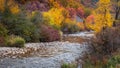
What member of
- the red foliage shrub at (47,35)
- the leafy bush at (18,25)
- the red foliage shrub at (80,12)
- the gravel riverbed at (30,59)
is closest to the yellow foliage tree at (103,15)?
the red foliage shrub at (47,35)

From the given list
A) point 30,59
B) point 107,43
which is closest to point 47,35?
point 30,59

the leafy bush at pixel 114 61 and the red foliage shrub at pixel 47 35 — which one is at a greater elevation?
the leafy bush at pixel 114 61

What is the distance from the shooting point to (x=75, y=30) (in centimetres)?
5712

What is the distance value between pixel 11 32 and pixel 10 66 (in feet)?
44.4

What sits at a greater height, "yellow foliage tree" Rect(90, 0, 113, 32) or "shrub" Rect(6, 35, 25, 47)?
"yellow foliage tree" Rect(90, 0, 113, 32)

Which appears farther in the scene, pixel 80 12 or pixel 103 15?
pixel 80 12

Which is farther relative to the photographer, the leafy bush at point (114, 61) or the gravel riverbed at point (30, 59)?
the gravel riverbed at point (30, 59)

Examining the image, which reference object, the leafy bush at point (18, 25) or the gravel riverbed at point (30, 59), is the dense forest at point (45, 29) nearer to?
the leafy bush at point (18, 25)

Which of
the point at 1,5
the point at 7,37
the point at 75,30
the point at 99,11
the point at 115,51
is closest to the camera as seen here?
the point at 115,51

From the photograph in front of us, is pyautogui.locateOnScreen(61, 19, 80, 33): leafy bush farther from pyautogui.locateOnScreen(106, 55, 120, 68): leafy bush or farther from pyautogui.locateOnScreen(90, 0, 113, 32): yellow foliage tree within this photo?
pyautogui.locateOnScreen(106, 55, 120, 68): leafy bush

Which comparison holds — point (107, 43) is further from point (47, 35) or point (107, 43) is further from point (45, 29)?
point (45, 29)

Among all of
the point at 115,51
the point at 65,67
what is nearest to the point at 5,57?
the point at 65,67

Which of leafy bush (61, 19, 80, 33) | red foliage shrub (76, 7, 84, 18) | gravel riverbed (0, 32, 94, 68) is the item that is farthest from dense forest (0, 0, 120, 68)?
red foliage shrub (76, 7, 84, 18)

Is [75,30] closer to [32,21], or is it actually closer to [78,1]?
[32,21]
